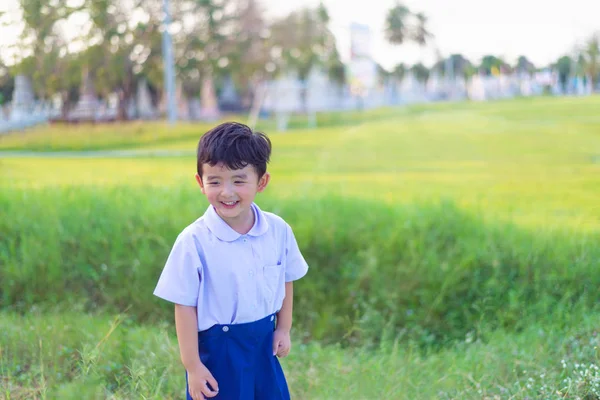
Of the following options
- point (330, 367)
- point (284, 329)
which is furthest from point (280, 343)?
point (330, 367)

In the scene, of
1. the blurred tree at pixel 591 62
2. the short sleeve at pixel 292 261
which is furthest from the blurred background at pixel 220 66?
the short sleeve at pixel 292 261

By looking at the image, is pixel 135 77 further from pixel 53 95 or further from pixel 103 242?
pixel 103 242

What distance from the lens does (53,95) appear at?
715 cm

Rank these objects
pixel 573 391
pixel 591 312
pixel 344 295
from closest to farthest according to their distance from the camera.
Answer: pixel 573 391
pixel 591 312
pixel 344 295

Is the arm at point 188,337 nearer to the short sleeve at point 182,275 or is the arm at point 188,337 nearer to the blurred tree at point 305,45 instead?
the short sleeve at point 182,275

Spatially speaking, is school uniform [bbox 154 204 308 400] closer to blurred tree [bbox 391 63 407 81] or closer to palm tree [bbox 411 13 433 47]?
palm tree [bbox 411 13 433 47]

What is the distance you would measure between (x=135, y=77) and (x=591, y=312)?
5.20 meters

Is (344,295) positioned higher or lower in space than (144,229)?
lower

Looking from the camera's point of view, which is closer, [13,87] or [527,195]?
[527,195]

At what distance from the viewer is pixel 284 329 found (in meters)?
2.18

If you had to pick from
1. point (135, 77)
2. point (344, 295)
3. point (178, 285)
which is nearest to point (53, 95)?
point (135, 77)

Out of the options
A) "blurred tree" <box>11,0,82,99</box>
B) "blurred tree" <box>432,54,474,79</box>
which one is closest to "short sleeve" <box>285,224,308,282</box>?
"blurred tree" <box>432,54,474,79</box>

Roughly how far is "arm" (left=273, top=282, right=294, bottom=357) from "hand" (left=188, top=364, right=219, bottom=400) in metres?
0.23

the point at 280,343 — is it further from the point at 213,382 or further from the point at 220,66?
the point at 220,66
